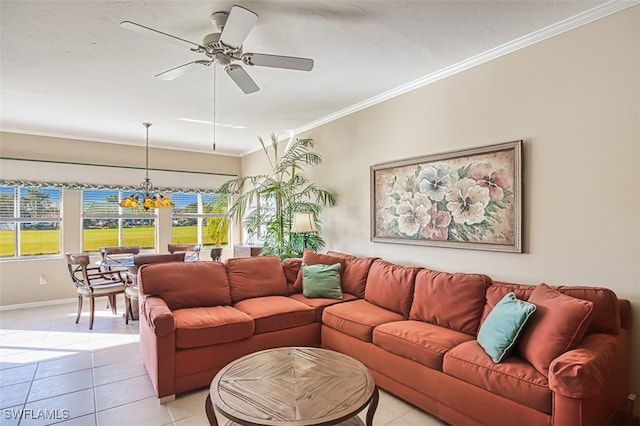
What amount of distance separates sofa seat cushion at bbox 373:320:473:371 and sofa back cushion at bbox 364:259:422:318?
312mm

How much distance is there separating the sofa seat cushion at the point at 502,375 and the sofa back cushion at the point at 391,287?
2.74 feet

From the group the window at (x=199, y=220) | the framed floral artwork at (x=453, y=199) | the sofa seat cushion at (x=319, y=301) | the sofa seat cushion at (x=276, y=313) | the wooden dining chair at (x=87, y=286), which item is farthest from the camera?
the window at (x=199, y=220)

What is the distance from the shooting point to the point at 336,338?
10.5 feet

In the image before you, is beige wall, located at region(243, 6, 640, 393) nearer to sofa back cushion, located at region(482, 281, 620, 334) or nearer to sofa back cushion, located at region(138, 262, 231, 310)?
sofa back cushion, located at region(482, 281, 620, 334)

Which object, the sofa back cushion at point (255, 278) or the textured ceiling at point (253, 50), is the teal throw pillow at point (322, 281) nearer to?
the sofa back cushion at point (255, 278)

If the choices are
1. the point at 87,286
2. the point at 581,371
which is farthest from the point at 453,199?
the point at 87,286

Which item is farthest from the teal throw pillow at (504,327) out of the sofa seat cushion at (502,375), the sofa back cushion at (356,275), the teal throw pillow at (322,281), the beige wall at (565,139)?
the teal throw pillow at (322,281)

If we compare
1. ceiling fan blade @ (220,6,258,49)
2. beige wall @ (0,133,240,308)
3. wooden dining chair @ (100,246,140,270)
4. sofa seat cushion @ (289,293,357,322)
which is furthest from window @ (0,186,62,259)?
ceiling fan blade @ (220,6,258,49)

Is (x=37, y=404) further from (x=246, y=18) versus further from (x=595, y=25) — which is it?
(x=595, y=25)

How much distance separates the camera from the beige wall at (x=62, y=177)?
17.3 feet

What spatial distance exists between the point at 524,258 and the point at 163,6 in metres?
3.12

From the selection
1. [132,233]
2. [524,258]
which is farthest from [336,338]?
[132,233]

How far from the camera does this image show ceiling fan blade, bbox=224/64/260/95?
259 centimetres

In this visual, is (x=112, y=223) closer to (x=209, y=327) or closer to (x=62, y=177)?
(x=62, y=177)
